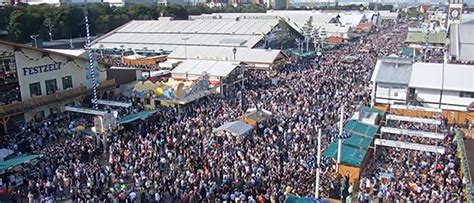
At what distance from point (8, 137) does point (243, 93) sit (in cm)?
1668

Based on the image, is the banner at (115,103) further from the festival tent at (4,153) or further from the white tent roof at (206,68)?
the white tent roof at (206,68)

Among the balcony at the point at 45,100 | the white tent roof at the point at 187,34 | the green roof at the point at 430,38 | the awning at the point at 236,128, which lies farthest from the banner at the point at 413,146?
Result: the green roof at the point at 430,38

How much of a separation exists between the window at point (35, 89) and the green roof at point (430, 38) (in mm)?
50479

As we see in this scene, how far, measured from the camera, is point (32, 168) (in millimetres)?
17453

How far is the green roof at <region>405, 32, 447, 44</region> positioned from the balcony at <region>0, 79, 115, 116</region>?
153 ft

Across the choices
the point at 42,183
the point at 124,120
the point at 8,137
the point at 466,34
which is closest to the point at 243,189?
the point at 42,183

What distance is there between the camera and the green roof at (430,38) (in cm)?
5916

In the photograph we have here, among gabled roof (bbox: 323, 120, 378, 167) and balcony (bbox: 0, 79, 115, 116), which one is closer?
gabled roof (bbox: 323, 120, 378, 167)

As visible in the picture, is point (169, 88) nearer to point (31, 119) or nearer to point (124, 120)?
point (124, 120)

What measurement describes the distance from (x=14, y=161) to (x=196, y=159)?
7.32m

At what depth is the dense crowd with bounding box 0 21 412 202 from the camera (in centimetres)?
1556

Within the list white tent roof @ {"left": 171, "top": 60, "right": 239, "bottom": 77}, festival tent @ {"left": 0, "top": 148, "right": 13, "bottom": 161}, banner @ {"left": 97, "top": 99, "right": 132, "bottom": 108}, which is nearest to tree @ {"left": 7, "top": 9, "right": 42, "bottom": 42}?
white tent roof @ {"left": 171, "top": 60, "right": 239, "bottom": 77}

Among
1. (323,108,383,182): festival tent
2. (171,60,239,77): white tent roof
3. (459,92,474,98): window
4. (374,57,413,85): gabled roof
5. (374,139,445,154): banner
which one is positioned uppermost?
(374,57,413,85): gabled roof

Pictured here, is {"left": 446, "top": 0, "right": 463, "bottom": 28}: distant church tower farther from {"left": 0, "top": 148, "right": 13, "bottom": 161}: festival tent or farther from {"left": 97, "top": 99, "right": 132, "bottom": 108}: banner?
{"left": 0, "top": 148, "right": 13, "bottom": 161}: festival tent
